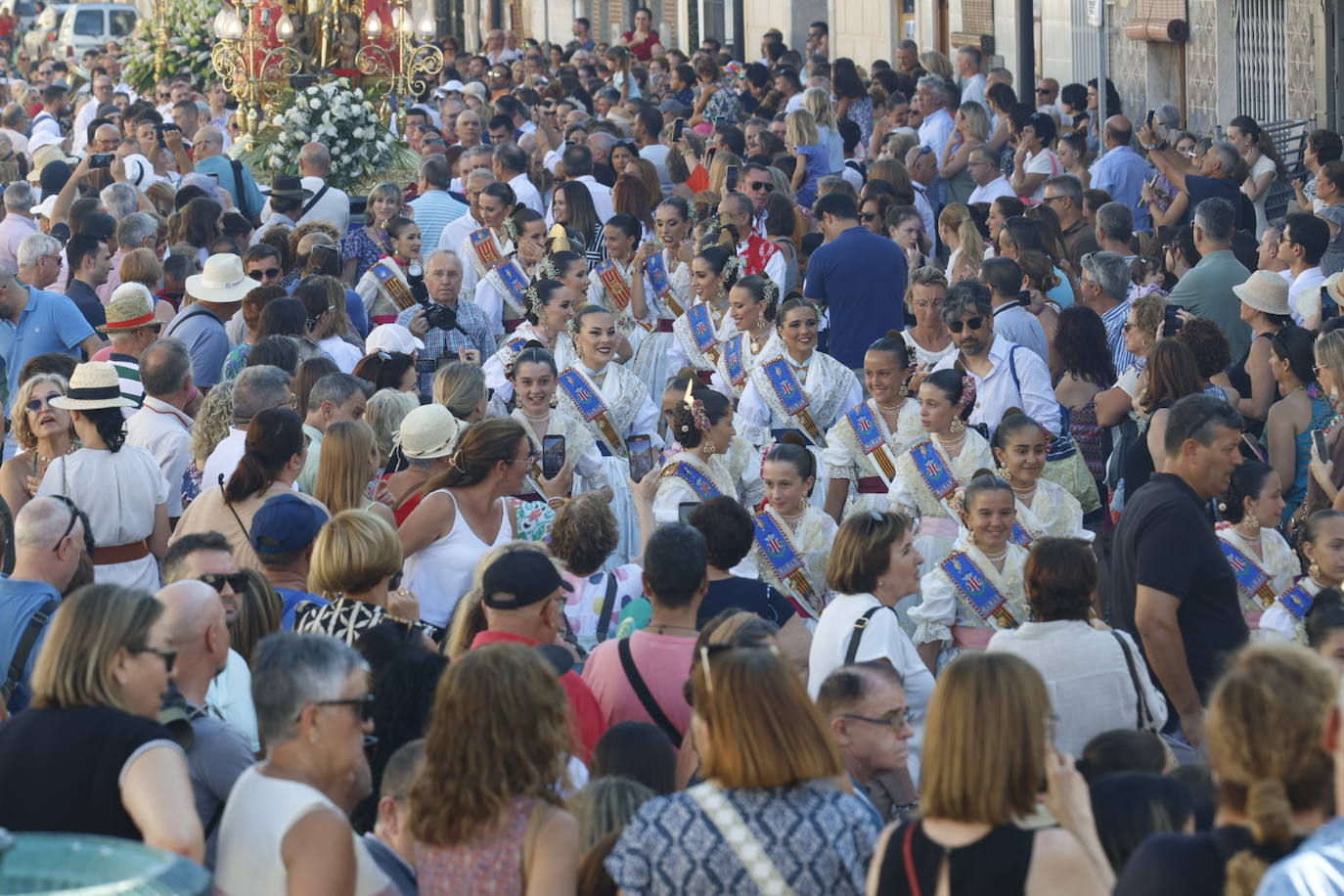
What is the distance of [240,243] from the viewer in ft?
38.5

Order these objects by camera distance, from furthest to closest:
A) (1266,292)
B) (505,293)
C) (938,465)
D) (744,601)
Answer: (505,293) → (1266,292) → (938,465) → (744,601)

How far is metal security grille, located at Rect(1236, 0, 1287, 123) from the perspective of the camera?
1783 cm

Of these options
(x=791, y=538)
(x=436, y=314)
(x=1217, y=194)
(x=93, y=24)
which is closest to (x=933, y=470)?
(x=791, y=538)

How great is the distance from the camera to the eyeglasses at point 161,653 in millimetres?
4219

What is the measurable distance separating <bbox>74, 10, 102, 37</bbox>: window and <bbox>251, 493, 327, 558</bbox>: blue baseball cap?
33746mm

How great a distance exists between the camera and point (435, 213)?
13.3 metres

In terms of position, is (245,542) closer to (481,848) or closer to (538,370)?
(538,370)

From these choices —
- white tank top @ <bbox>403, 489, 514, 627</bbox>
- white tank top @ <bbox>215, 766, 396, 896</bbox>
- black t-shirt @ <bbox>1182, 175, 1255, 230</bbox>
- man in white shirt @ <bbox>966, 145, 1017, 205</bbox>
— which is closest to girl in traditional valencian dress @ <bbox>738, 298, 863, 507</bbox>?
white tank top @ <bbox>403, 489, 514, 627</bbox>

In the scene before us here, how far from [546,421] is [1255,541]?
9.20 feet

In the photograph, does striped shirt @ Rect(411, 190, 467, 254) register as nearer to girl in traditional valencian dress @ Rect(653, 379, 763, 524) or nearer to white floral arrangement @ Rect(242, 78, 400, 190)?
white floral arrangement @ Rect(242, 78, 400, 190)

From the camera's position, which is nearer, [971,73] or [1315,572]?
[1315,572]

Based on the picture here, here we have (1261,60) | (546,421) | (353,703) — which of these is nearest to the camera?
(353,703)

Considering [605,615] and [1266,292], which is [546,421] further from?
[1266,292]

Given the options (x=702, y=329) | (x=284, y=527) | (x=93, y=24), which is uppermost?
(x=93, y=24)
